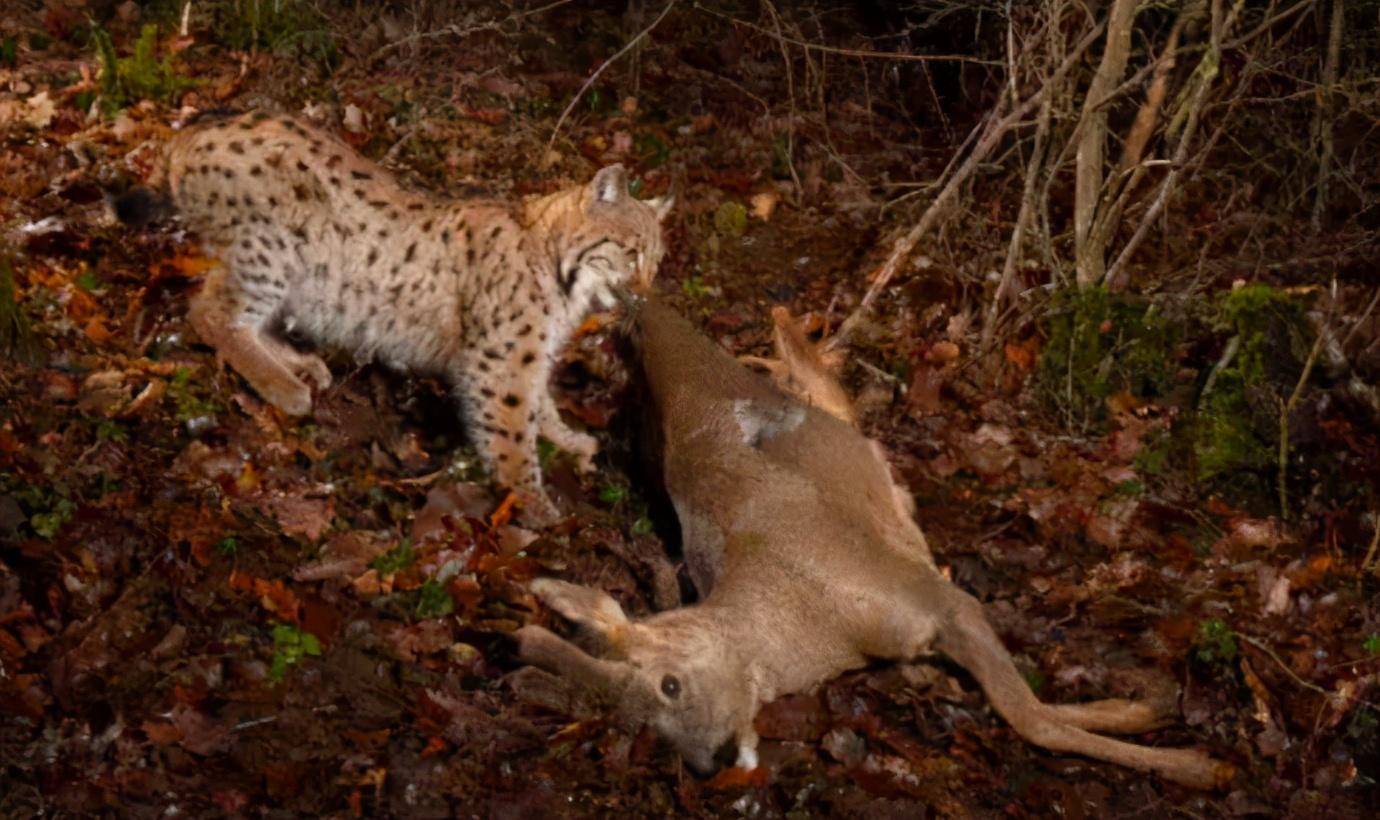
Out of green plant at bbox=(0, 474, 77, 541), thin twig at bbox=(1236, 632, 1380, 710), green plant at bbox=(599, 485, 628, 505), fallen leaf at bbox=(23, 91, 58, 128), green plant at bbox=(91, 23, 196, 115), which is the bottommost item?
thin twig at bbox=(1236, 632, 1380, 710)

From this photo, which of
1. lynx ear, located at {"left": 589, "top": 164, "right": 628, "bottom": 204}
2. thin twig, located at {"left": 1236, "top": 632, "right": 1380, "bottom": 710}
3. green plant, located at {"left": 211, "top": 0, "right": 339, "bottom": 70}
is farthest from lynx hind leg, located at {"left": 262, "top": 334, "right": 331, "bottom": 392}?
thin twig, located at {"left": 1236, "top": 632, "right": 1380, "bottom": 710}

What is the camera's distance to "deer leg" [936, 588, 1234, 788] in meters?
4.59

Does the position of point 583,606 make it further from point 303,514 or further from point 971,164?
point 971,164

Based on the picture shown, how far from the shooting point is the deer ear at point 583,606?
169 inches

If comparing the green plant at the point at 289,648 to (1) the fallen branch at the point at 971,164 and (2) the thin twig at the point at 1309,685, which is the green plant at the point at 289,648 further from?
(2) the thin twig at the point at 1309,685

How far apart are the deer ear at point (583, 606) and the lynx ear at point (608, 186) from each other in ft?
7.01

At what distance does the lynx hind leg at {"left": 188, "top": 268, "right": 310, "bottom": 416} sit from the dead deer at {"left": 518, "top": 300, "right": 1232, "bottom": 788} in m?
1.64

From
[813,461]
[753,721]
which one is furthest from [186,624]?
[813,461]

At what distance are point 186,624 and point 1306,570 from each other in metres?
4.72

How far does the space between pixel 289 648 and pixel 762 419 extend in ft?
6.77

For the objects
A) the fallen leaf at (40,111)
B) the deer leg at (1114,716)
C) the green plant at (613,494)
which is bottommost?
the deer leg at (1114,716)

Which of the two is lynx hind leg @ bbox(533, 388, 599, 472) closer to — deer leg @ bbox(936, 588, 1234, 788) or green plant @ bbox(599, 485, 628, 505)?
green plant @ bbox(599, 485, 628, 505)

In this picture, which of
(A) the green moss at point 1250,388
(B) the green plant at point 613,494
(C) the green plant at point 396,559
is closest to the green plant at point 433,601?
(C) the green plant at point 396,559

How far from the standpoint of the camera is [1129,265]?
321 inches
